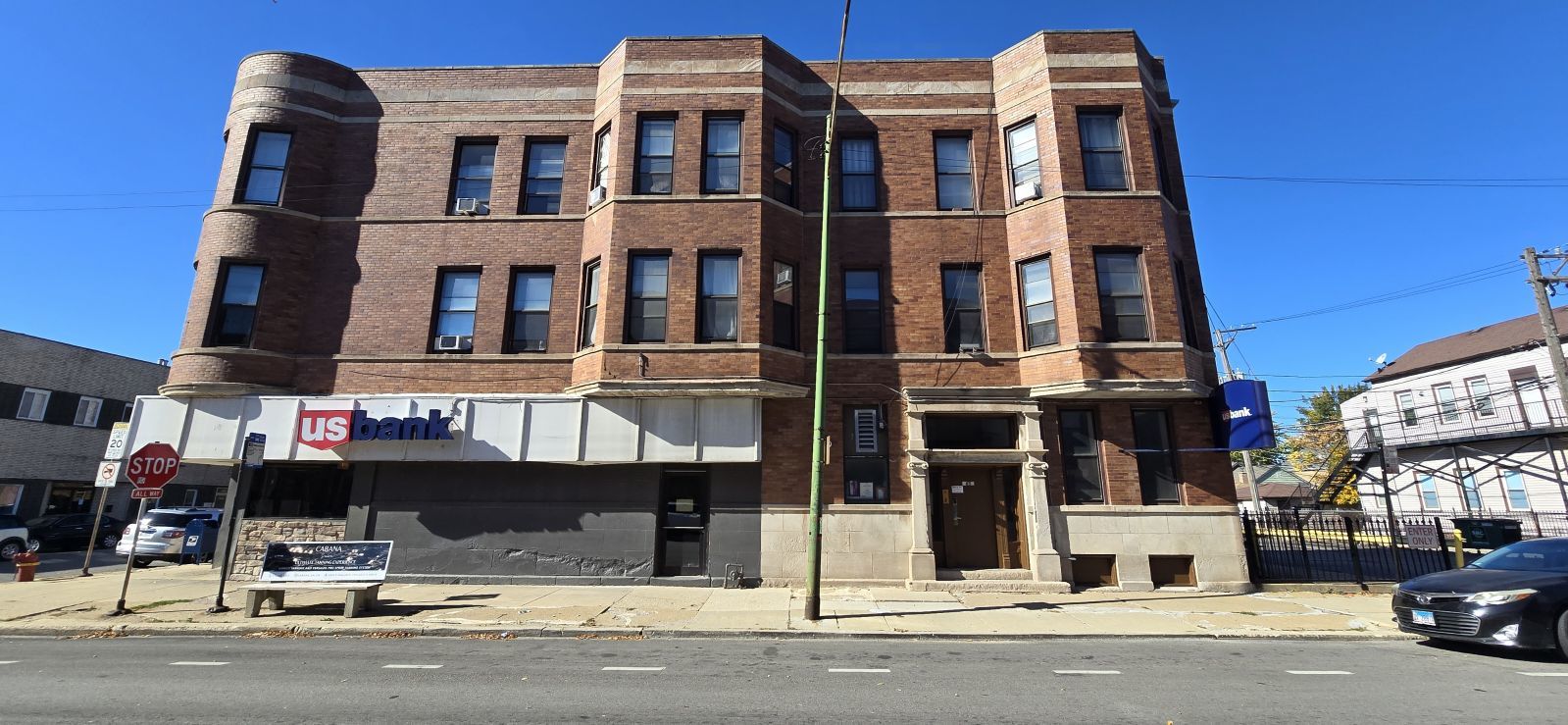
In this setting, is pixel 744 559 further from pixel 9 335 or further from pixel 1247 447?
pixel 9 335

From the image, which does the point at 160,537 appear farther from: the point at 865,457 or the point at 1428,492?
the point at 1428,492

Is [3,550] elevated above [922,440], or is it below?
below

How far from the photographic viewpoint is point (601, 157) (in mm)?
15227

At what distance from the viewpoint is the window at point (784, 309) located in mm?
13836

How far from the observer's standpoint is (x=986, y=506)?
13672 mm

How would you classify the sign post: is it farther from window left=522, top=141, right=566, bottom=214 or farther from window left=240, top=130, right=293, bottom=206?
window left=522, top=141, right=566, bottom=214

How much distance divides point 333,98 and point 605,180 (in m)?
7.33

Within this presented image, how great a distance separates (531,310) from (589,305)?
4.92ft

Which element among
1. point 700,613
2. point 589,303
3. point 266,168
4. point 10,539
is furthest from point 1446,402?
point 10,539

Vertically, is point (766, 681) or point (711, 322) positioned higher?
point (711, 322)

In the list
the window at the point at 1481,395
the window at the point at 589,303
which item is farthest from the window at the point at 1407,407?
the window at the point at 589,303

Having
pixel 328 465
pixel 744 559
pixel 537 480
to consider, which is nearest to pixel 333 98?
pixel 328 465

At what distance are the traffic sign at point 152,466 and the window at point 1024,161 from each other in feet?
54.8

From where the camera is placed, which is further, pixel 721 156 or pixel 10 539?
pixel 10 539
